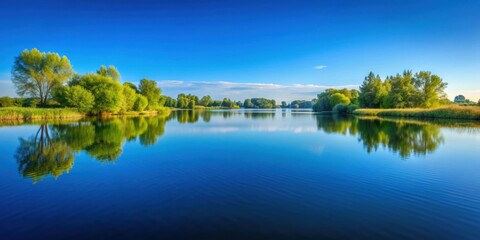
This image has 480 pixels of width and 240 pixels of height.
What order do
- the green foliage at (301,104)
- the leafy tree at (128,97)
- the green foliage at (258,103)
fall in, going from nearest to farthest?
the leafy tree at (128,97) → the green foliage at (301,104) → the green foliage at (258,103)

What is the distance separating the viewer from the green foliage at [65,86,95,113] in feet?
128

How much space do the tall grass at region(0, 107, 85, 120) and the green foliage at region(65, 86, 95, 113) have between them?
47.3 inches

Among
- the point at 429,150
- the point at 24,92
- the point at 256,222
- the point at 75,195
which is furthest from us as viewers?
the point at 24,92

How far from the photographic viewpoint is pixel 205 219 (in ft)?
16.1

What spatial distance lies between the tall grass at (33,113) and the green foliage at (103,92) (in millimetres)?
4858

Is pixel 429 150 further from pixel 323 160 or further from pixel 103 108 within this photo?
pixel 103 108

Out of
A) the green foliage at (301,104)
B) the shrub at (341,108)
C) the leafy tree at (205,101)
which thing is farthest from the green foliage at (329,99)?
the green foliage at (301,104)

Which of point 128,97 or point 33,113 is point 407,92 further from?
point 33,113

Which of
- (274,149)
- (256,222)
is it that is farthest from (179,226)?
(274,149)

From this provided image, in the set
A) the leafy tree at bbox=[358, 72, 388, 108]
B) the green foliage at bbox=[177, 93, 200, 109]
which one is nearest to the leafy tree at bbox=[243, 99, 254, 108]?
the green foliage at bbox=[177, 93, 200, 109]

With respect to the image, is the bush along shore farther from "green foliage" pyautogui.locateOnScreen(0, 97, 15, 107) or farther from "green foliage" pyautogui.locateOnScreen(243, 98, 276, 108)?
"green foliage" pyautogui.locateOnScreen(243, 98, 276, 108)

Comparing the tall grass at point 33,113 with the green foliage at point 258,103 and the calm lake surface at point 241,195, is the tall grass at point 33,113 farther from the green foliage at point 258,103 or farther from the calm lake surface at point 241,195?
the green foliage at point 258,103

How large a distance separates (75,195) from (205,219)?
3868mm

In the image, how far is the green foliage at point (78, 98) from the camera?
39031mm
